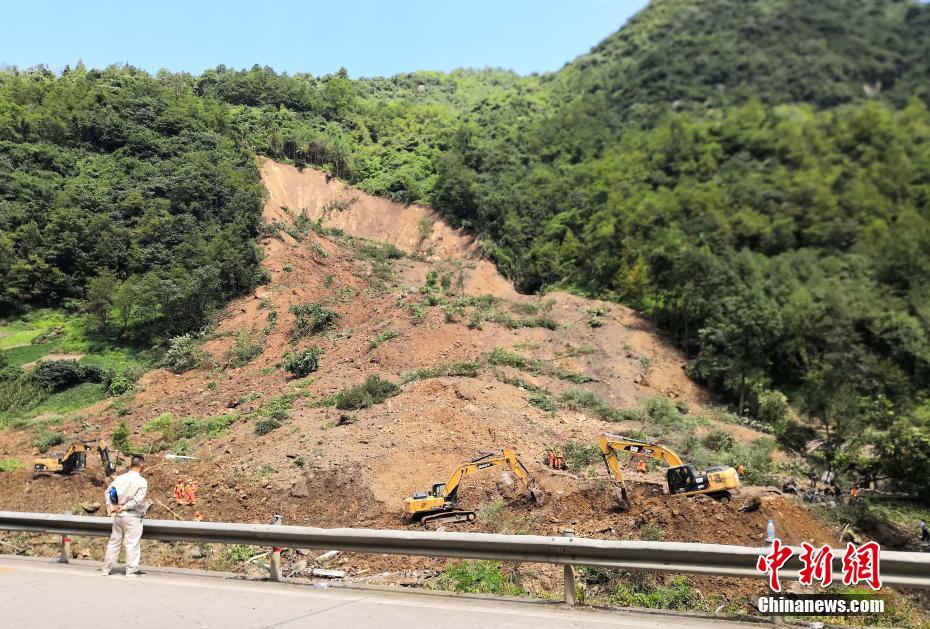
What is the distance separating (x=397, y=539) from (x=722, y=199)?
50.0 meters

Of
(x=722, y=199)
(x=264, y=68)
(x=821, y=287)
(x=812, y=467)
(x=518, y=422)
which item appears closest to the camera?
(x=518, y=422)

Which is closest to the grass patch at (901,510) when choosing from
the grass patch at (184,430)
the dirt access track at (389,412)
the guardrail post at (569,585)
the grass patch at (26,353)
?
the dirt access track at (389,412)

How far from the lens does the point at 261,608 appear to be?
17.4 ft

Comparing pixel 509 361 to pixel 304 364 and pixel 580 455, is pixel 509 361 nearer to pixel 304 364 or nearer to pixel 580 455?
pixel 304 364

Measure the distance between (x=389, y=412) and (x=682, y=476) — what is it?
34.0 feet

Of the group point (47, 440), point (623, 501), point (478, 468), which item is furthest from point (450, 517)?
point (47, 440)

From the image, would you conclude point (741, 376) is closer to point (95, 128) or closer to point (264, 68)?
point (95, 128)

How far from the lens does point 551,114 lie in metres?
85.9

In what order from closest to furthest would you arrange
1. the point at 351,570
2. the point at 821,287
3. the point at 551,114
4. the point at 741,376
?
1. the point at 351,570
2. the point at 741,376
3. the point at 821,287
4. the point at 551,114

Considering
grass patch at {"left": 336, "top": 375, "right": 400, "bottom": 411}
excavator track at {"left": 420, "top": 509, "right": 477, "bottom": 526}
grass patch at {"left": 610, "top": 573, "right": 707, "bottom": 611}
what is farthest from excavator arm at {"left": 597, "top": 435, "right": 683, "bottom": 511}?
grass patch at {"left": 336, "top": 375, "right": 400, "bottom": 411}

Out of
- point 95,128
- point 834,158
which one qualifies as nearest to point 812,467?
point 834,158

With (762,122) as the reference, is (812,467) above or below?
below
